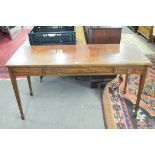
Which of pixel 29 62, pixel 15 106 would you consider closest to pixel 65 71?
pixel 29 62

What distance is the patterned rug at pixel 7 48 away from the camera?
3043mm

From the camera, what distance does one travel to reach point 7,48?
3.92 meters

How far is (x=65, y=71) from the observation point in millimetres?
1652

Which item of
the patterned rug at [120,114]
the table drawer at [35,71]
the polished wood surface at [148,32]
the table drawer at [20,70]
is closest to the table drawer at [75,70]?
the table drawer at [35,71]

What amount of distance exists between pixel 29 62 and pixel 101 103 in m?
1.08

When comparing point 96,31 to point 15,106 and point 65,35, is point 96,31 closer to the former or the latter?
point 65,35

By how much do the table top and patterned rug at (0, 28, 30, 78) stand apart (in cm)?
127

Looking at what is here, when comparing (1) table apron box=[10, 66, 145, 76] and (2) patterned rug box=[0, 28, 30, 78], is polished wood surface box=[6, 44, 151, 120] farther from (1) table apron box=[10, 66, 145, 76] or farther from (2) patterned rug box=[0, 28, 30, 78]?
(2) patterned rug box=[0, 28, 30, 78]

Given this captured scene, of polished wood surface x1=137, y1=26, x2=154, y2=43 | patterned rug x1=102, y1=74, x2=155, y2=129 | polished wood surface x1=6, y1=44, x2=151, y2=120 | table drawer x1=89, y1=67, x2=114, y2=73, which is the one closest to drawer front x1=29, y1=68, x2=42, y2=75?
polished wood surface x1=6, y1=44, x2=151, y2=120

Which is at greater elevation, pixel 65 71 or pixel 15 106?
pixel 65 71

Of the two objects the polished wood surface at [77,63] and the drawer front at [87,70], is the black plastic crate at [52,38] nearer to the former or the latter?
the polished wood surface at [77,63]

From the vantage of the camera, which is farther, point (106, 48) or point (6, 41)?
point (6, 41)

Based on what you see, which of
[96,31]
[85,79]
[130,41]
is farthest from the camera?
[130,41]

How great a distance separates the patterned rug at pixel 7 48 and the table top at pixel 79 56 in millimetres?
1267
